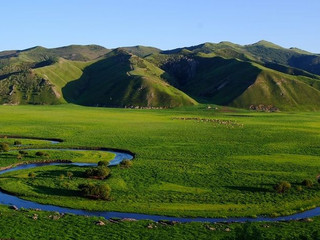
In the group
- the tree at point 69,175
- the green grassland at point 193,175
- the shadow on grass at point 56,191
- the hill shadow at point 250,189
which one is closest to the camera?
the green grassland at point 193,175

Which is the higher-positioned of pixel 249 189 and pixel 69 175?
pixel 249 189

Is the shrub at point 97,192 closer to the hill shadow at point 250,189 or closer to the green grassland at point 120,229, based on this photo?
the green grassland at point 120,229

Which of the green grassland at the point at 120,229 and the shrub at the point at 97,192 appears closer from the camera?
the green grassland at the point at 120,229

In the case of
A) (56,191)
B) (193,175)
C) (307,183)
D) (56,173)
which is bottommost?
(56,191)

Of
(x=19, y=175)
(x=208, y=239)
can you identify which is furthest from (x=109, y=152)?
(x=208, y=239)

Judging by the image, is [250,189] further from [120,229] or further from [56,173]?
[56,173]

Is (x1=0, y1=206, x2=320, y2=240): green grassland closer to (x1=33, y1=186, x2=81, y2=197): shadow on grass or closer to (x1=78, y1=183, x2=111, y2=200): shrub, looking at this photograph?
(x1=78, y1=183, x2=111, y2=200): shrub

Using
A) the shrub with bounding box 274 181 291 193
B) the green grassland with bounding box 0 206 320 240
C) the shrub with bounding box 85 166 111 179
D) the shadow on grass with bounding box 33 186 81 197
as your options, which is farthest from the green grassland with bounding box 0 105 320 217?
the green grassland with bounding box 0 206 320 240

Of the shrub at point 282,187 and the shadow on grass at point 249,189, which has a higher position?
the shrub at point 282,187

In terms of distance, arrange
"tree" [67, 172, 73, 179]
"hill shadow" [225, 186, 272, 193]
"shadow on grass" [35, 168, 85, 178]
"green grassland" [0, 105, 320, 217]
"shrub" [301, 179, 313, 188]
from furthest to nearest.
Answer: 1. "shadow on grass" [35, 168, 85, 178]
2. "tree" [67, 172, 73, 179]
3. "shrub" [301, 179, 313, 188]
4. "hill shadow" [225, 186, 272, 193]
5. "green grassland" [0, 105, 320, 217]

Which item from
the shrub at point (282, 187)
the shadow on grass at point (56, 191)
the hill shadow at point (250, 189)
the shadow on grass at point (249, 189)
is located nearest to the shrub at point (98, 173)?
the shadow on grass at point (56, 191)

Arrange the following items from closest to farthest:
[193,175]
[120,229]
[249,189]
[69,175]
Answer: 1. [120,229]
2. [249,189]
3. [69,175]
4. [193,175]

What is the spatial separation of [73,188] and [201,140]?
5846cm

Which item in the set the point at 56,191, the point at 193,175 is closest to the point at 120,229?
the point at 56,191
